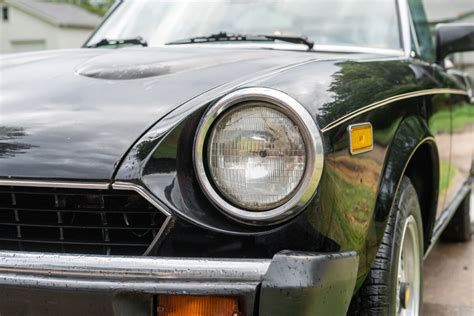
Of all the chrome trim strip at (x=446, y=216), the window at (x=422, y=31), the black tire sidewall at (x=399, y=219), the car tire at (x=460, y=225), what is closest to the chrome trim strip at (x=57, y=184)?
the black tire sidewall at (x=399, y=219)

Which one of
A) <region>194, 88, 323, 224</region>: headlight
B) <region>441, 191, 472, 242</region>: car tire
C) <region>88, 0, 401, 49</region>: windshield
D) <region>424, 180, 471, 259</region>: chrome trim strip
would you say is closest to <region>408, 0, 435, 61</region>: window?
<region>88, 0, 401, 49</region>: windshield

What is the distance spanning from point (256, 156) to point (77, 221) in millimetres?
513

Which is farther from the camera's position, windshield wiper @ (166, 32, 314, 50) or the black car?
windshield wiper @ (166, 32, 314, 50)

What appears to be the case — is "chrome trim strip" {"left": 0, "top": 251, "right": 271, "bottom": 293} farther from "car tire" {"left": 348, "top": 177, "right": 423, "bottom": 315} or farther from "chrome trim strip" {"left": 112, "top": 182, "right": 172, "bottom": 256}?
"car tire" {"left": 348, "top": 177, "right": 423, "bottom": 315}

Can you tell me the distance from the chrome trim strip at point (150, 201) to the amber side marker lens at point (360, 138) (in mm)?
535

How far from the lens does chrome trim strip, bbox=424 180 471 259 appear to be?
2.99m

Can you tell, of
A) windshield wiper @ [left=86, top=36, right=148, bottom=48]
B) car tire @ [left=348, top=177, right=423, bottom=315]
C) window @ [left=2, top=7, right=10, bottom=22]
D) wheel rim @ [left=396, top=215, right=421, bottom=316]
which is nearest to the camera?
car tire @ [left=348, top=177, right=423, bottom=315]

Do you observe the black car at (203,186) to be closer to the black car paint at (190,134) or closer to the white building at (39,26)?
the black car paint at (190,134)

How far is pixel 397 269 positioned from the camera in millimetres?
2025

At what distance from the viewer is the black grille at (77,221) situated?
165cm

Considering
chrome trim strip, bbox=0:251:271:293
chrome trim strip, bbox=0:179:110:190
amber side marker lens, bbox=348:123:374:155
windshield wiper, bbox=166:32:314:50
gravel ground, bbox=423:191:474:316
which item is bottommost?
gravel ground, bbox=423:191:474:316

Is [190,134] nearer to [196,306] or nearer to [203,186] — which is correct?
[203,186]

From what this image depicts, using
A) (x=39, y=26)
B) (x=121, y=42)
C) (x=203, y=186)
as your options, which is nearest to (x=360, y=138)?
(x=203, y=186)

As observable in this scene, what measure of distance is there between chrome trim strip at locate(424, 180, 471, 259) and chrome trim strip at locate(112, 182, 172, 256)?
5.40ft
